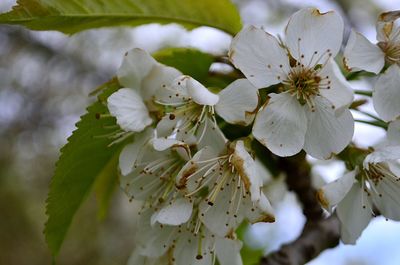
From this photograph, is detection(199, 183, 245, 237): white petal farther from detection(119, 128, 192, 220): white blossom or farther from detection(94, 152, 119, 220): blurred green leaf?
detection(94, 152, 119, 220): blurred green leaf

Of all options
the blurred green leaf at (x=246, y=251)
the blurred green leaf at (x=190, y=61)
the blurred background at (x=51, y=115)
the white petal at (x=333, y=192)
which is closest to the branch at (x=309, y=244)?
the blurred green leaf at (x=246, y=251)

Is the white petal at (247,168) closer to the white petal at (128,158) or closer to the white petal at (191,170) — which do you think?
the white petal at (191,170)

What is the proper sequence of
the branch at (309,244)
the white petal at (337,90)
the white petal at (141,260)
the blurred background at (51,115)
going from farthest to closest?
the blurred background at (51,115) → the branch at (309,244) → the white petal at (141,260) → the white petal at (337,90)

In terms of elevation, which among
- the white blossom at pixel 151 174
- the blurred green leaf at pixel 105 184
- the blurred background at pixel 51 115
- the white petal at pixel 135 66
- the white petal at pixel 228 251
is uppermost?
the white petal at pixel 135 66

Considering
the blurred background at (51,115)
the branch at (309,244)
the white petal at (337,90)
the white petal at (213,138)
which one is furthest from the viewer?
the blurred background at (51,115)

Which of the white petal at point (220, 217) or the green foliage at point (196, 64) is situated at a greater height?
the green foliage at point (196, 64)

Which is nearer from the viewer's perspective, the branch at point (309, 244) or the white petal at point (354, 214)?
the white petal at point (354, 214)

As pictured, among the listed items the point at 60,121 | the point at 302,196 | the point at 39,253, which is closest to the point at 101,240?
the point at 39,253
